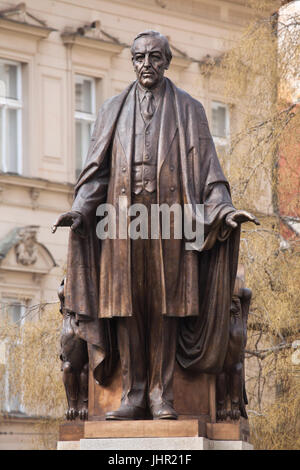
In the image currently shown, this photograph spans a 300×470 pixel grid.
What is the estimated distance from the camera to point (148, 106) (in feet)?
35.8

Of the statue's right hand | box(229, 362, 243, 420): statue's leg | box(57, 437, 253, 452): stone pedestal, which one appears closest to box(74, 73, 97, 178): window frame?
box(229, 362, 243, 420): statue's leg

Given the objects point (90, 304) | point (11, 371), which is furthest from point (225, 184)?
point (11, 371)

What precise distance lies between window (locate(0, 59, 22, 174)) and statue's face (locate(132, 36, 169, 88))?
18738 mm

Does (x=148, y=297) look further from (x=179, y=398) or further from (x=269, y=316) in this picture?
(x=269, y=316)

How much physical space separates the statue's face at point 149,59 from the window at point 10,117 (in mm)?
18738

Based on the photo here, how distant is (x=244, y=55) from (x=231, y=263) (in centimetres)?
1119

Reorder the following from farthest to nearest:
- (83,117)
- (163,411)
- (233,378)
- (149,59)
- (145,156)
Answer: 1. (83,117)
2. (233,378)
3. (149,59)
4. (145,156)
5. (163,411)

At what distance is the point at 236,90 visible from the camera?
856 inches

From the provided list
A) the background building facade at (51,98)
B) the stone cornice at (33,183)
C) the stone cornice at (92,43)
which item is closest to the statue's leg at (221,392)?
the background building facade at (51,98)

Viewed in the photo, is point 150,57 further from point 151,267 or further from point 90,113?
point 90,113

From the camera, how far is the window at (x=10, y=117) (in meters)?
29.6

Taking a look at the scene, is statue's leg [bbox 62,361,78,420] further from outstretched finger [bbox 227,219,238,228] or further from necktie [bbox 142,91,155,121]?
necktie [bbox 142,91,155,121]

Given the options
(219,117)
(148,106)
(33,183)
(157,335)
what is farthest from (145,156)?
(219,117)

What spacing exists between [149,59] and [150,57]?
0.05 feet
